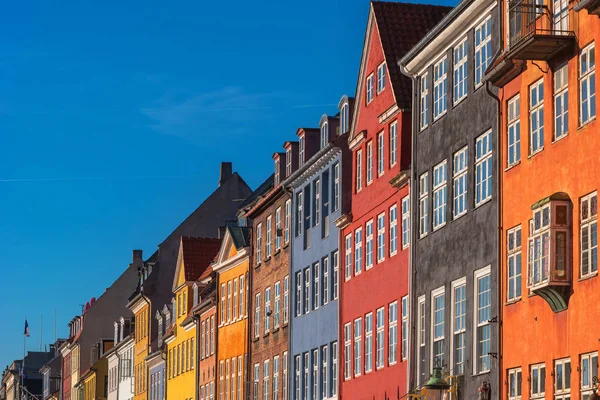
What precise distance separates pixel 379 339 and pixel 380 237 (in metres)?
3.30

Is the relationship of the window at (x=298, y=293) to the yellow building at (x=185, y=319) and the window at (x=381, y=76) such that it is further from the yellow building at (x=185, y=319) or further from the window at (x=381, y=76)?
the yellow building at (x=185, y=319)

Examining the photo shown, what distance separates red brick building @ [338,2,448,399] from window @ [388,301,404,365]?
1.2 inches

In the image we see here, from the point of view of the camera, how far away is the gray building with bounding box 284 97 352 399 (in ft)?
174

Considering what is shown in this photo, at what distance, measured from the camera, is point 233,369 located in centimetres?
6988

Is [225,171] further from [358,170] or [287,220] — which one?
[358,170]

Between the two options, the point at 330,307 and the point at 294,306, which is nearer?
the point at 330,307

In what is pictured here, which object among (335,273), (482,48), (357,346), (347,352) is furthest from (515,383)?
(335,273)

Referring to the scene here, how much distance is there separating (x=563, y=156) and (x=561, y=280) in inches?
105

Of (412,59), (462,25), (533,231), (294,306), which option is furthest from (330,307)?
(533,231)

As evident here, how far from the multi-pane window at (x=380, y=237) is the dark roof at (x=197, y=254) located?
35853mm

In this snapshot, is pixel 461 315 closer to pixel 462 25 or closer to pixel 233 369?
pixel 462 25

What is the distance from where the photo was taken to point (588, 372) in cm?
2877

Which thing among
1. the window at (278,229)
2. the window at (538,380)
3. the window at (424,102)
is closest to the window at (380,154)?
the window at (424,102)

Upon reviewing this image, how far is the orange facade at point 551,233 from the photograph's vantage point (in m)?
29.0
